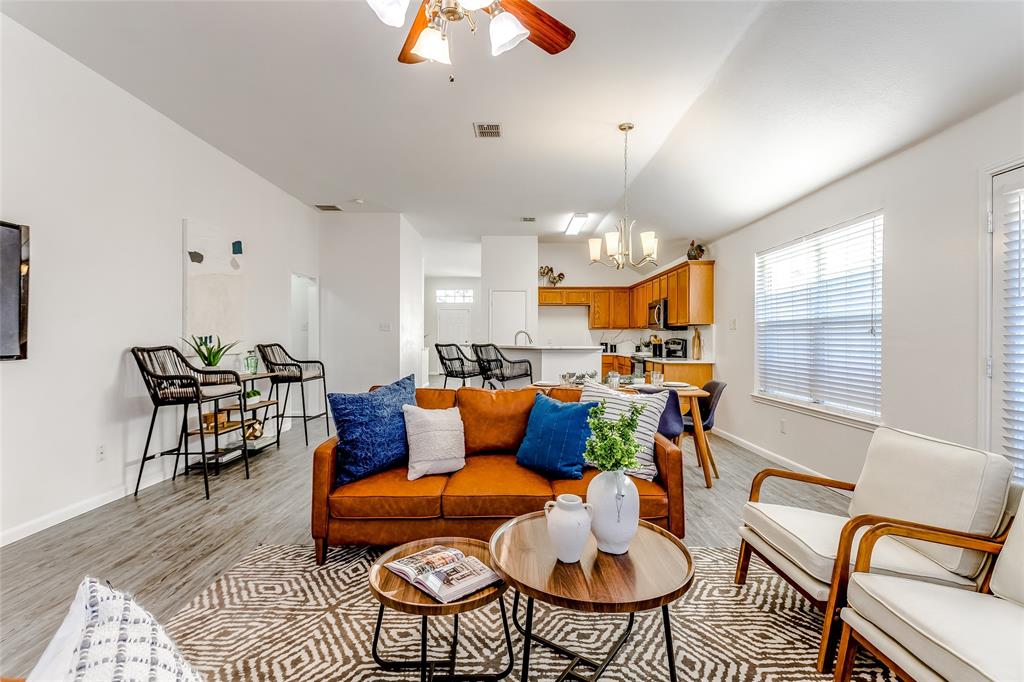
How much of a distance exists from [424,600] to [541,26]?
222 cm

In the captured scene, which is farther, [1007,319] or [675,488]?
[1007,319]

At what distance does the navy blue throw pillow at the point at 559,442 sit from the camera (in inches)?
93.9

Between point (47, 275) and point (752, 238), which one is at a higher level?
point (752, 238)

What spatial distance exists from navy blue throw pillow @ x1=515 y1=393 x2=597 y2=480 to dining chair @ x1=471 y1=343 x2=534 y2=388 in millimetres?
2989

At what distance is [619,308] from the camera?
848 centimetres

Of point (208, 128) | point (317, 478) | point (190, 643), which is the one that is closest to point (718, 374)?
point (317, 478)

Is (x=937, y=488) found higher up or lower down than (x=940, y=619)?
higher up

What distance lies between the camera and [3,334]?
96.8 inches

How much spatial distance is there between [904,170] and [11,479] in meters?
5.97

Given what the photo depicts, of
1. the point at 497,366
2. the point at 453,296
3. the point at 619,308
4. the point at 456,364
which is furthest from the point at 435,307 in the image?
the point at 497,366

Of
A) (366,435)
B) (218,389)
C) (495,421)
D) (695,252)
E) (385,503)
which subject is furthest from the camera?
(695,252)

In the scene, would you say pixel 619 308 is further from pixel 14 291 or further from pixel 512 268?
pixel 14 291

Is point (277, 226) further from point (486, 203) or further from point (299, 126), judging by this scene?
point (486, 203)

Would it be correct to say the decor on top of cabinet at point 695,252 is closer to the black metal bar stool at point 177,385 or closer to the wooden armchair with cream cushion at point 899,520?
the wooden armchair with cream cushion at point 899,520
